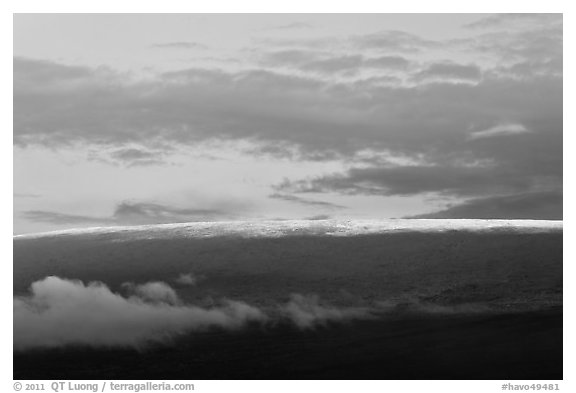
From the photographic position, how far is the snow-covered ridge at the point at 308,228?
29.7 meters

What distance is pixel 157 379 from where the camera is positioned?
20891mm

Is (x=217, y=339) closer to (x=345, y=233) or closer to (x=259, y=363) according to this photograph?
(x=259, y=363)

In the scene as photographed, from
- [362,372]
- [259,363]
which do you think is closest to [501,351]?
[362,372]

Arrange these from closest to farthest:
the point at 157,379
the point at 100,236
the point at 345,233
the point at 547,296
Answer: the point at 157,379 → the point at 547,296 → the point at 345,233 → the point at 100,236

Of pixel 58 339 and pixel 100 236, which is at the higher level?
pixel 100 236

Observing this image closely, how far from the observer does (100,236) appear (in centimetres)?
3209

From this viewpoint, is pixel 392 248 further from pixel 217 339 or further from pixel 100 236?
pixel 100 236

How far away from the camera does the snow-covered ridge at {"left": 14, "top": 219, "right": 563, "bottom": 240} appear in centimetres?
2970

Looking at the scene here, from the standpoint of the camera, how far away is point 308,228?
30391 millimetres

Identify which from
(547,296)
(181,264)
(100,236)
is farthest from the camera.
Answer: (100,236)

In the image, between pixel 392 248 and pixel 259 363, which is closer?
pixel 259 363
